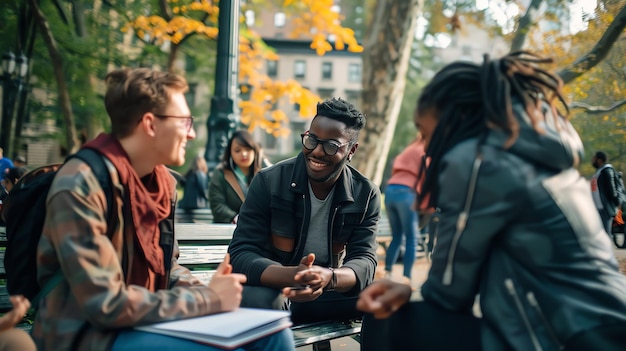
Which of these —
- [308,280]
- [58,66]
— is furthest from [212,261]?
[58,66]

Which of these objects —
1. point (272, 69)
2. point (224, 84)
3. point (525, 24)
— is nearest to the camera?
point (224, 84)

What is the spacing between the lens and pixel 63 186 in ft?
8.02

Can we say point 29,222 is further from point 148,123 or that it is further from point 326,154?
point 326,154

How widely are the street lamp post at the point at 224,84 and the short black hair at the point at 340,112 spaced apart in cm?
562

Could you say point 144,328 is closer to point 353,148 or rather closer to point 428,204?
point 428,204

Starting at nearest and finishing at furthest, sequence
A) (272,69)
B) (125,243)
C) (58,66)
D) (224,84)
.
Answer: (125,243) < (224,84) < (58,66) < (272,69)

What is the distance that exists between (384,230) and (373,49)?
3.21m

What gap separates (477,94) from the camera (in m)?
2.42

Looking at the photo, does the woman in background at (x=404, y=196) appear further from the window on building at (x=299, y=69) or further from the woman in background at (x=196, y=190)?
the window on building at (x=299, y=69)

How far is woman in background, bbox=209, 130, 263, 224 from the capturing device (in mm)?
7297

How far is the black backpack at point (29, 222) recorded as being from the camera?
255 centimetres

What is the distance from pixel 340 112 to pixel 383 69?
913 cm

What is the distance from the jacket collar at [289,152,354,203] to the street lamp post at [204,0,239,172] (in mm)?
5820

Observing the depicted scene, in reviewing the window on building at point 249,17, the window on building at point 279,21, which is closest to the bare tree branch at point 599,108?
the window on building at point 249,17
